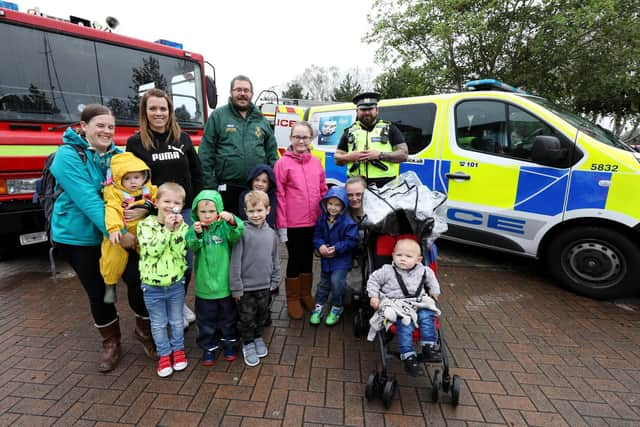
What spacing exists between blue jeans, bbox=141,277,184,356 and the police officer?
6.26 feet

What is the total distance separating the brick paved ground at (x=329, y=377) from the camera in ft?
6.90

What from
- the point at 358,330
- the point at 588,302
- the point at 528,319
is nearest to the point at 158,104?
the point at 358,330

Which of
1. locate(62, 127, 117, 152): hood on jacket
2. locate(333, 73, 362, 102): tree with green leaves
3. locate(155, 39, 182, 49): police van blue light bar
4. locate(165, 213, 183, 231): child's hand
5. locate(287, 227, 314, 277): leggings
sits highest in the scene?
locate(333, 73, 362, 102): tree with green leaves

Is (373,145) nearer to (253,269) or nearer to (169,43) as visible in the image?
(253,269)

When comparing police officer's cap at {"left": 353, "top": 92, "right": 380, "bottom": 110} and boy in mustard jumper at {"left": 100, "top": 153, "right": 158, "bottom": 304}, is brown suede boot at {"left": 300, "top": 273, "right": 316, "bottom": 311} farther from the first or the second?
police officer's cap at {"left": 353, "top": 92, "right": 380, "bottom": 110}

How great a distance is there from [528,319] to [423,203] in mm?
1852

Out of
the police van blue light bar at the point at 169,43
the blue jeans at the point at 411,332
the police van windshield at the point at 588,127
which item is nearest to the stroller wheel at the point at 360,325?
the blue jeans at the point at 411,332

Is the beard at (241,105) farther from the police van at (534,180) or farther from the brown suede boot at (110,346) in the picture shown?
the police van at (534,180)

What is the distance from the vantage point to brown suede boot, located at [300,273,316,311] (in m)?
3.28

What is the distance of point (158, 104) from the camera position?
2473 mm

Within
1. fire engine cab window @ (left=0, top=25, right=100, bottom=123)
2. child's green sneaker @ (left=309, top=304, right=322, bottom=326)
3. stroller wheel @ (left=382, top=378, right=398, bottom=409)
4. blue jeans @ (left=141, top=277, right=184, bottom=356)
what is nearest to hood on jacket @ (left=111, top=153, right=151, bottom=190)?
blue jeans @ (left=141, top=277, right=184, bottom=356)

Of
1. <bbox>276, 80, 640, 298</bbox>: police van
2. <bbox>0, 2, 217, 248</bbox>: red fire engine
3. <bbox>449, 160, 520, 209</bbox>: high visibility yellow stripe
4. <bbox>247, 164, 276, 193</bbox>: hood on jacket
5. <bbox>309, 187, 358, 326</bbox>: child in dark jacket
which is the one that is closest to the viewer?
<bbox>247, 164, 276, 193</bbox>: hood on jacket

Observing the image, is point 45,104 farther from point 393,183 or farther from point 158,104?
point 393,183

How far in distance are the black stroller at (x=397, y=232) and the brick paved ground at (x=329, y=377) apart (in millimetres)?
152
